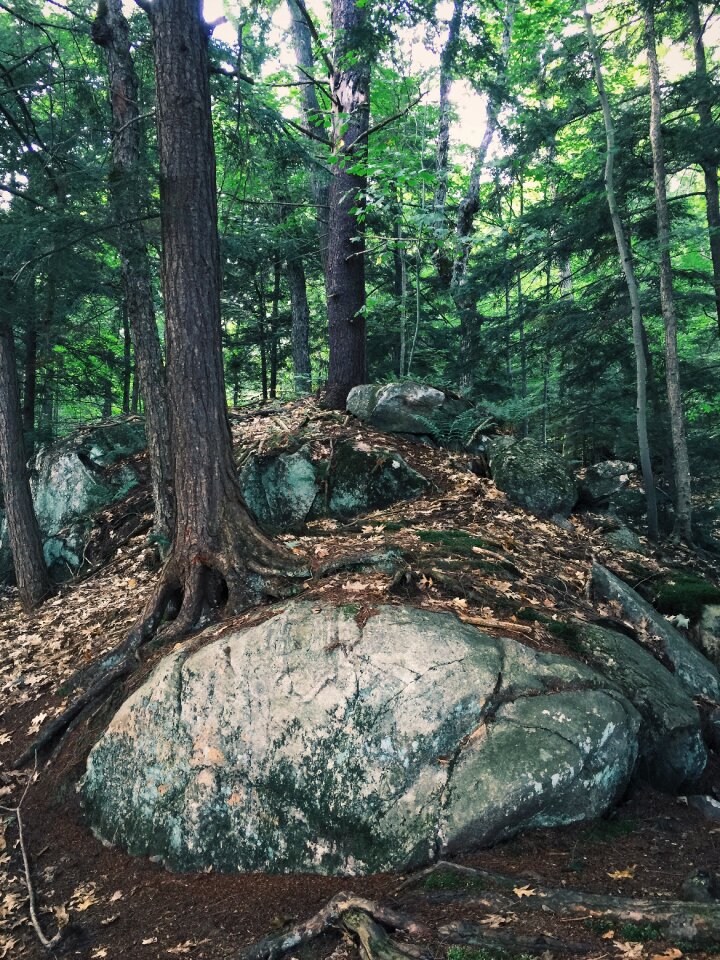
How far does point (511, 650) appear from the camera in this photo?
4.64 metres

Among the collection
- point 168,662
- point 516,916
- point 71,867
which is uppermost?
point 168,662

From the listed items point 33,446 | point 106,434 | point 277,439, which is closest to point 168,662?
point 277,439

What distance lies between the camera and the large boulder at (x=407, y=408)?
372 inches

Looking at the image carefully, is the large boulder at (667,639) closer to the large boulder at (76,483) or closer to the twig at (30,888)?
the twig at (30,888)

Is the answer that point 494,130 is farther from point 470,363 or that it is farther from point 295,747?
point 295,747

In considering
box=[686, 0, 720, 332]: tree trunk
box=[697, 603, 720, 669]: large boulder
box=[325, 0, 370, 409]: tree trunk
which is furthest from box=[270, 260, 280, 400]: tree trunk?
box=[697, 603, 720, 669]: large boulder

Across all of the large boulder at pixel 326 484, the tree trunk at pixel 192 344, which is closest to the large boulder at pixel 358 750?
the tree trunk at pixel 192 344

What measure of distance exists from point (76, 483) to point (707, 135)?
41.6 feet

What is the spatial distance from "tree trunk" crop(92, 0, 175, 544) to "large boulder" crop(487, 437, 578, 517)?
4.81 meters

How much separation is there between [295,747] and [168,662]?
4.98 feet

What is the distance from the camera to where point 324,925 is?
3.40 metres

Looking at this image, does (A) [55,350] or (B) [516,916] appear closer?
(B) [516,916]

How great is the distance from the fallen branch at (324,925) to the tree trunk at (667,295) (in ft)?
28.6

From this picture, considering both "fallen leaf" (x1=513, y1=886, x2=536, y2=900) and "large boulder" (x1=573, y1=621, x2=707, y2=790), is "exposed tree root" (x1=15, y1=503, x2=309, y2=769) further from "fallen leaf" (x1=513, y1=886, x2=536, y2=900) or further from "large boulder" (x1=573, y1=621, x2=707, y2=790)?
"fallen leaf" (x1=513, y1=886, x2=536, y2=900)
